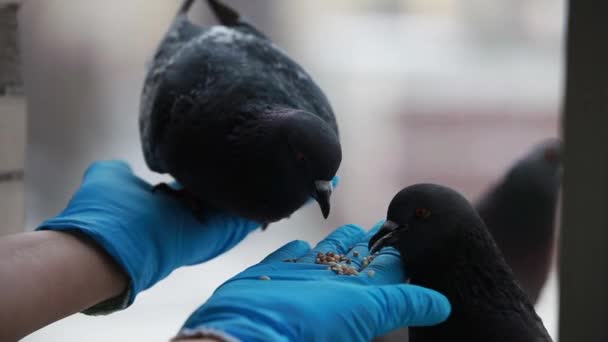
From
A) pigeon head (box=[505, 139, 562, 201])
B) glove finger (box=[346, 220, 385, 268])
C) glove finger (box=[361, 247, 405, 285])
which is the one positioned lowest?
pigeon head (box=[505, 139, 562, 201])

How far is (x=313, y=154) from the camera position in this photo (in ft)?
4.91

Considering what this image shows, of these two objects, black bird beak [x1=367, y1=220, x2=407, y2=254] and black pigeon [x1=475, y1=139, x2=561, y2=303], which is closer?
black bird beak [x1=367, y1=220, x2=407, y2=254]

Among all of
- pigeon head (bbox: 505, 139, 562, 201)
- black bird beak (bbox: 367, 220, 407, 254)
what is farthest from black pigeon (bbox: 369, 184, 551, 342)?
pigeon head (bbox: 505, 139, 562, 201)

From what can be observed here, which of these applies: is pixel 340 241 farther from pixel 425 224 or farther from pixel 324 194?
pixel 425 224

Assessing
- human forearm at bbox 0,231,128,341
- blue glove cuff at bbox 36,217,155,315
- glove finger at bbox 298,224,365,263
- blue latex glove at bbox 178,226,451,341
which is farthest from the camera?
blue glove cuff at bbox 36,217,155,315

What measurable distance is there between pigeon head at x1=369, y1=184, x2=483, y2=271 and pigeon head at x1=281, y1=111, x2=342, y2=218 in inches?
7.2

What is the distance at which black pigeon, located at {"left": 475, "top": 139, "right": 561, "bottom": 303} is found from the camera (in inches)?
80.6

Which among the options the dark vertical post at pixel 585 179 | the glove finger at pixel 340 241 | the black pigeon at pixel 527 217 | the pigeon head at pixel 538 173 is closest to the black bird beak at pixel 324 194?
the glove finger at pixel 340 241

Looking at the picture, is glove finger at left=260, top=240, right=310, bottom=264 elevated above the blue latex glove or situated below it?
below

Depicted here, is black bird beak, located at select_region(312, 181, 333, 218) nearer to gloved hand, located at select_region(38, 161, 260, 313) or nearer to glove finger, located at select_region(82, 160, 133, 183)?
gloved hand, located at select_region(38, 161, 260, 313)

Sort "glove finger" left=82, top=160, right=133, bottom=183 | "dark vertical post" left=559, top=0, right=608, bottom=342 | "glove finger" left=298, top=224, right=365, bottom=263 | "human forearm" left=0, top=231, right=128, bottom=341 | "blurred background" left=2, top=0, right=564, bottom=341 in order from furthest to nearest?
"glove finger" left=82, top=160, right=133, bottom=183 → "blurred background" left=2, top=0, right=564, bottom=341 → "glove finger" left=298, top=224, right=365, bottom=263 → "human forearm" left=0, top=231, right=128, bottom=341 → "dark vertical post" left=559, top=0, right=608, bottom=342

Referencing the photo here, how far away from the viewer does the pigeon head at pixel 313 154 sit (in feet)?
4.88

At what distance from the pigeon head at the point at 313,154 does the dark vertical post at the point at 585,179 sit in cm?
49

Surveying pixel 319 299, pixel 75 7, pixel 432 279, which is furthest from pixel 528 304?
pixel 75 7
